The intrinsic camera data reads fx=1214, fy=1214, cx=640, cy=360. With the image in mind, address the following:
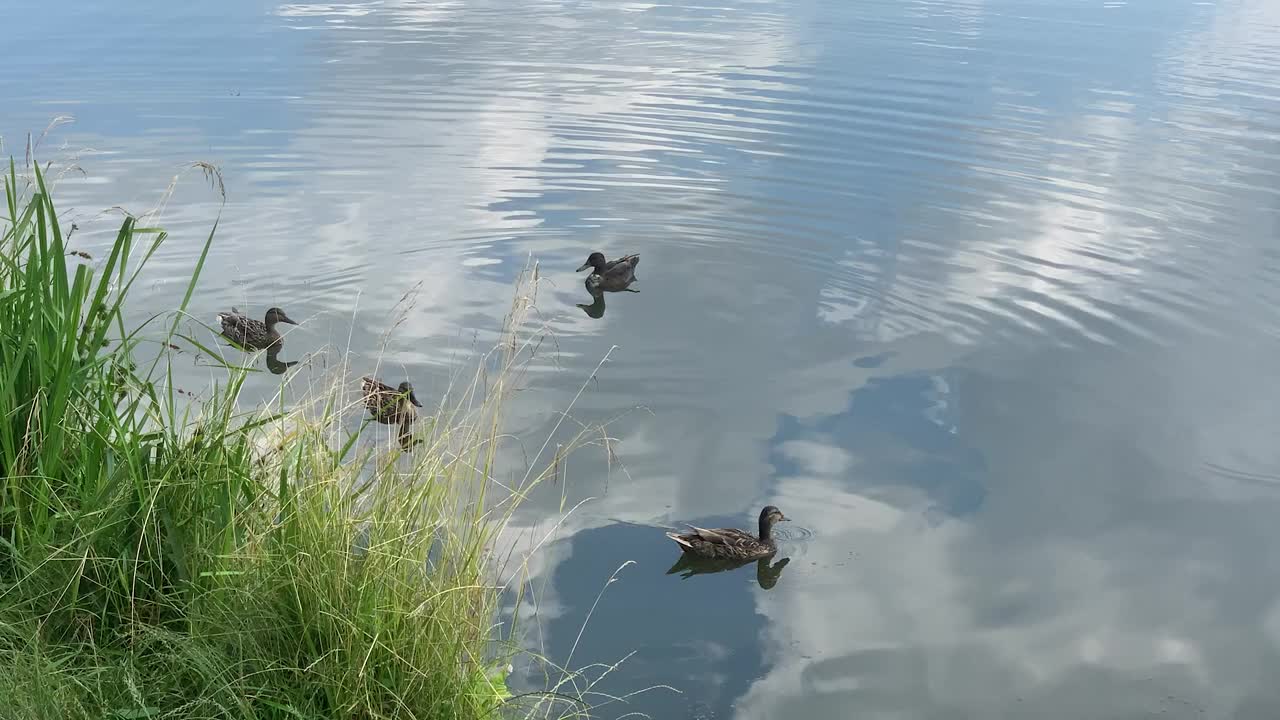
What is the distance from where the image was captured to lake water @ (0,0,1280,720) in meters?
6.23

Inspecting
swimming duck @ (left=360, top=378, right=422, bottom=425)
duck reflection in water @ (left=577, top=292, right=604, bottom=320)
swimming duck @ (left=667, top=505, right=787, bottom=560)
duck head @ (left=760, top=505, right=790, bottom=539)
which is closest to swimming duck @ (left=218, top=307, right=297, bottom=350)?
swimming duck @ (left=360, top=378, right=422, bottom=425)

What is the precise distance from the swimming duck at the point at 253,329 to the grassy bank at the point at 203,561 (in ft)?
12.2

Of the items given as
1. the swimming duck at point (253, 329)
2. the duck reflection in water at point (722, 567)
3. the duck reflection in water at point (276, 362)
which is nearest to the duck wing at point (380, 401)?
the duck reflection in water at point (276, 362)

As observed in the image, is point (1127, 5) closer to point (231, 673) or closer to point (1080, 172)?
point (1080, 172)

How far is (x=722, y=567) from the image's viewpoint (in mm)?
6672

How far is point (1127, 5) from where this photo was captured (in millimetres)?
32500

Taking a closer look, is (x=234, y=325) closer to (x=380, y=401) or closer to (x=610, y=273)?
(x=610, y=273)

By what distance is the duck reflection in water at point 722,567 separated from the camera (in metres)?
6.66

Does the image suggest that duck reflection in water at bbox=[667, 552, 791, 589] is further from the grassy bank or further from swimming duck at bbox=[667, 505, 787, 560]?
the grassy bank

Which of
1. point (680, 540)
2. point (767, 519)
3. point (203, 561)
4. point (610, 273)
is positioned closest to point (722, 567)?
point (680, 540)

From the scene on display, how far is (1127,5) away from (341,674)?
33396 millimetres

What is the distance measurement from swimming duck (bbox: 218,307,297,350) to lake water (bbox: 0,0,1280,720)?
1.21 feet

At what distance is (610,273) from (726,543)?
451 centimetres

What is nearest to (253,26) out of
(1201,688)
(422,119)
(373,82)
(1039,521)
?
(373,82)
